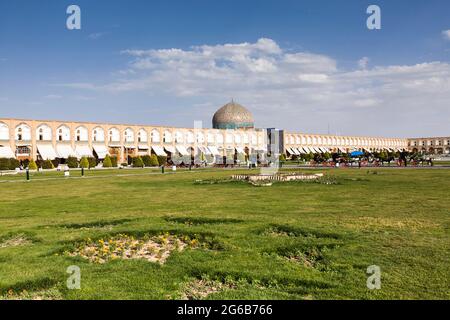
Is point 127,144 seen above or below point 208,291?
above

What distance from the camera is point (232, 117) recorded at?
92.1 meters

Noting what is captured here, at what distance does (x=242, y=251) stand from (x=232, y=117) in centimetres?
8495

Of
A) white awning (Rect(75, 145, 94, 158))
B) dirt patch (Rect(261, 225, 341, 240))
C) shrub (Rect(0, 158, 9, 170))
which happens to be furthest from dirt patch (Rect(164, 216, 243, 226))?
white awning (Rect(75, 145, 94, 158))

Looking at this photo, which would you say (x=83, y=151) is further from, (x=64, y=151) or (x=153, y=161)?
(x=153, y=161)

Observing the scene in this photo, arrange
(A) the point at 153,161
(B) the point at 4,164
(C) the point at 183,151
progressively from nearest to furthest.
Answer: (B) the point at 4,164, (A) the point at 153,161, (C) the point at 183,151

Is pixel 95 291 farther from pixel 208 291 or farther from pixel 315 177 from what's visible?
pixel 315 177

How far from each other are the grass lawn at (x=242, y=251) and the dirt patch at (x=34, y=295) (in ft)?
0.05

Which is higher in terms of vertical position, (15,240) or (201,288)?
(15,240)

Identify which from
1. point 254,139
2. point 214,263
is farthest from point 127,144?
point 214,263

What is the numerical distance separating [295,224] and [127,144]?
60.7 m

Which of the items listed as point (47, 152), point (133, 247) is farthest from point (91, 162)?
point (133, 247)

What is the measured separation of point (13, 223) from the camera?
11398mm

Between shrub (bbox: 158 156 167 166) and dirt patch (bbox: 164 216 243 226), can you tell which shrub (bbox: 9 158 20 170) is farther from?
dirt patch (bbox: 164 216 243 226)

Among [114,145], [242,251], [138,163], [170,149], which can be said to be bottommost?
[242,251]
